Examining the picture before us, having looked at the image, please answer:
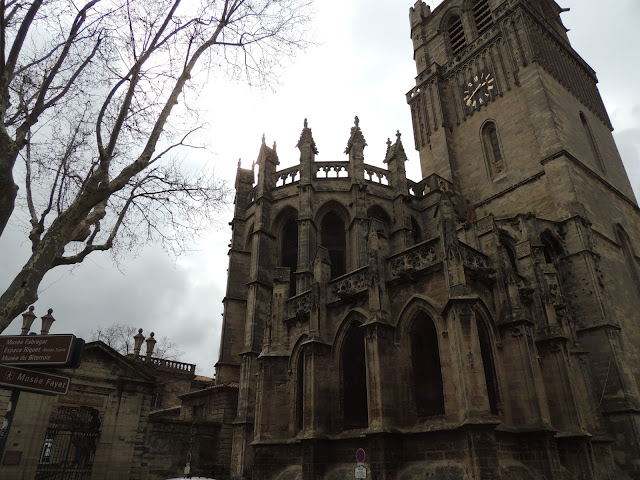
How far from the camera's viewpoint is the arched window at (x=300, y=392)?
13633mm

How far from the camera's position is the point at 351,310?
13.1 metres

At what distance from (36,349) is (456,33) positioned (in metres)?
35.7

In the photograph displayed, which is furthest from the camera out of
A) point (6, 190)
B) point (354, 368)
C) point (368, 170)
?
point (368, 170)

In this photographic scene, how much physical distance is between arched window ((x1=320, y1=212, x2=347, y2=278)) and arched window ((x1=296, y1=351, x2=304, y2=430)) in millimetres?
9098

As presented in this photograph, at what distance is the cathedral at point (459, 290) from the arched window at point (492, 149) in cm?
17

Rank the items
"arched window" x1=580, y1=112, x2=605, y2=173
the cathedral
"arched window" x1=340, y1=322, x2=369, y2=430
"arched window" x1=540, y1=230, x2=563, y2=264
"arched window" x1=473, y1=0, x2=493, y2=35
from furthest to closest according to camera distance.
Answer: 1. "arched window" x1=473, y1=0, x2=493, y2=35
2. "arched window" x1=580, y1=112, x2=605, y2=173
3. "arched window" x1=540, y1=230, x2=563, y2=264
4. "arched window" x1=340, y1=322, x2=369, y2=430
5. the cathedral

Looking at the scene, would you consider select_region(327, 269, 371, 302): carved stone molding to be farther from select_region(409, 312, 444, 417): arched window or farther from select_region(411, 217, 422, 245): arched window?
select_region(411, 217, 422, 245): arched window

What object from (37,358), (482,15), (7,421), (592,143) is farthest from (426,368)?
(482,15)

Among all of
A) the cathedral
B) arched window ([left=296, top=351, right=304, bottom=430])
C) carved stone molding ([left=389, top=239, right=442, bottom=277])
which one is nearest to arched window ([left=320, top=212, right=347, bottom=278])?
the cathedral

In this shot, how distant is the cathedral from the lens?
34.9 ft

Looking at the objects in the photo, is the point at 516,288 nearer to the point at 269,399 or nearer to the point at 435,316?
the point at 435,316

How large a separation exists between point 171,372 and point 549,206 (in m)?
26.5

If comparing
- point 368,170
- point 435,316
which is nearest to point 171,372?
point 368,170

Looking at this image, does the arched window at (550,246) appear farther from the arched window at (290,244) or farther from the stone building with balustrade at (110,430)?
the stone building with balustrade at (110,430)
